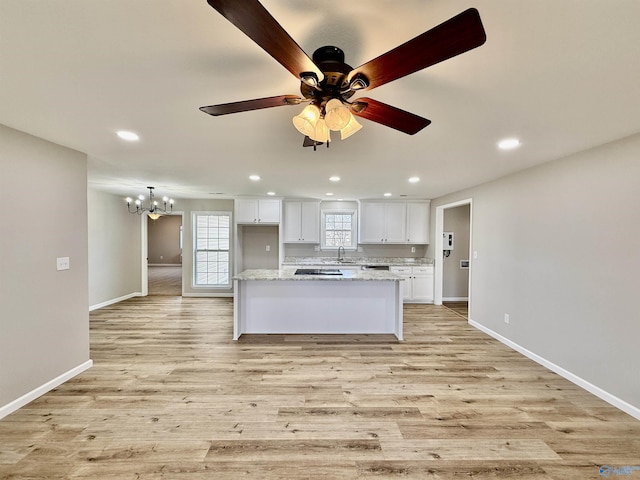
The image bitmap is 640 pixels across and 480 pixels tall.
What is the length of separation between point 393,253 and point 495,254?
2.62 metres

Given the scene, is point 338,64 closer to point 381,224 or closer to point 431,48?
point 431,48

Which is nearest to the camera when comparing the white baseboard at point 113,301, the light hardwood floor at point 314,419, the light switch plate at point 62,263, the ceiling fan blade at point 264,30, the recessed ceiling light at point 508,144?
the ceiling fan blade at point 264,30

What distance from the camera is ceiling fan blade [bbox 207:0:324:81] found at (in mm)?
748

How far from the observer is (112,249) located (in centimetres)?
543

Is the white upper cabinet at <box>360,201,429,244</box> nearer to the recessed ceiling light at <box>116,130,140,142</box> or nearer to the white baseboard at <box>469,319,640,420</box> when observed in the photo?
the white baseboard at <box>469,319,640,420</box>

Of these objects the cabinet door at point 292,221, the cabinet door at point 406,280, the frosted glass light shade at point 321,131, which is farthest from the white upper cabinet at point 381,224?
the frosted glass light shade at point 321,131

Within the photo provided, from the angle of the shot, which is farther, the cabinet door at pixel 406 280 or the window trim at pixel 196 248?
the window trim at pixel 196 248

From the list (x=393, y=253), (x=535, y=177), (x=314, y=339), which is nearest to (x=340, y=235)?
(x=393, y=253)

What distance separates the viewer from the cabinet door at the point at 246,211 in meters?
5.71

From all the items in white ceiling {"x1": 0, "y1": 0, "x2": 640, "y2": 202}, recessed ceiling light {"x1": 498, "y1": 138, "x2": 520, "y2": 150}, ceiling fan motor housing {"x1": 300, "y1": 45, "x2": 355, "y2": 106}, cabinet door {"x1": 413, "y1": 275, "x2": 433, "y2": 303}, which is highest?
white ceiling {"x1": 0, "y1": 0, "x2": 640, "y2": 202}

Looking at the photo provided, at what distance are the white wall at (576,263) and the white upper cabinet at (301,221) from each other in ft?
11.2

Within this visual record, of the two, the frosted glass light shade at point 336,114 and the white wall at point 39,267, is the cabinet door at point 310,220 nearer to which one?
the white wall at point 39,267

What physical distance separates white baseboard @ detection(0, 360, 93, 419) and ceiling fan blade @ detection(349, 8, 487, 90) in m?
3.48

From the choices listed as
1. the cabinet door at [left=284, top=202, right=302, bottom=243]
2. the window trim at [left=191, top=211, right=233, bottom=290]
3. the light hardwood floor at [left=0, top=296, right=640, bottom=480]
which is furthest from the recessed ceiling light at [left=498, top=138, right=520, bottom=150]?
the window trim at [left=191, top=211, right=233, bottom=290]
